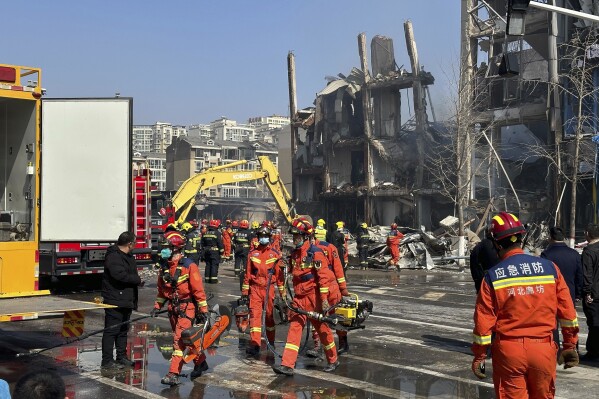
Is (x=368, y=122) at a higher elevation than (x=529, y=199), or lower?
higher

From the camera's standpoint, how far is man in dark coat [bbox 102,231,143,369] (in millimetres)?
9734

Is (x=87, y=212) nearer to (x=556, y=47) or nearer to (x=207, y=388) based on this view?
(x=207, y=388)

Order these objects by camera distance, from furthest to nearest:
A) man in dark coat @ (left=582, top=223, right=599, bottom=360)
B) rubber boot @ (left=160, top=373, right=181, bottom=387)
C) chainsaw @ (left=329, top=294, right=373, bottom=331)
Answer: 1. man in dark coat @ (left=582, top=223, right=599, bottom=360)
2. chainsaw @ (left=329, top=294, right=373, bottom=331)
3. rubber boot @ (left=160, top=373, right=181, bottom=387)

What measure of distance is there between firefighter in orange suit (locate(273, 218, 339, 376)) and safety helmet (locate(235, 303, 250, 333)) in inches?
71.0

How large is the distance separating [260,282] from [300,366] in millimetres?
1356

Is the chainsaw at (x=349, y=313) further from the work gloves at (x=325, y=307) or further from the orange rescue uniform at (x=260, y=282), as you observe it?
the orange rescue uniform at (x=260, y=282)

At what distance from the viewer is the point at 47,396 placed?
3.42 meters

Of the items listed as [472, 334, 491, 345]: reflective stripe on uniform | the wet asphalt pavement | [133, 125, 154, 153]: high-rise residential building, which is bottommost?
the wet asphalt pavement

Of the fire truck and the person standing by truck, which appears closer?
the fire truck

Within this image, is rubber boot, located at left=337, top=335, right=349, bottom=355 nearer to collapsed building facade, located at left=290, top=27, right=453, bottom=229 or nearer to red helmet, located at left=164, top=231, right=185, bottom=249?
red helmet, located at left=164, top=231, right=185, bottom=249

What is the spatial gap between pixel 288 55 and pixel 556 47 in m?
24.0

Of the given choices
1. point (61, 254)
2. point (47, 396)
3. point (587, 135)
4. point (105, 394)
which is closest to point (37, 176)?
point (61, 254)

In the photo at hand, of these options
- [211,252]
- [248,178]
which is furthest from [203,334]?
[248,178]

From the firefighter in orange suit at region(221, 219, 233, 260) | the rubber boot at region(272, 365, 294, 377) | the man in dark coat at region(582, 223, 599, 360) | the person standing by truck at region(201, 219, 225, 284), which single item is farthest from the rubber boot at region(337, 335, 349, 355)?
the firefighter in orange suit at region(221, 219, 233, 260)
